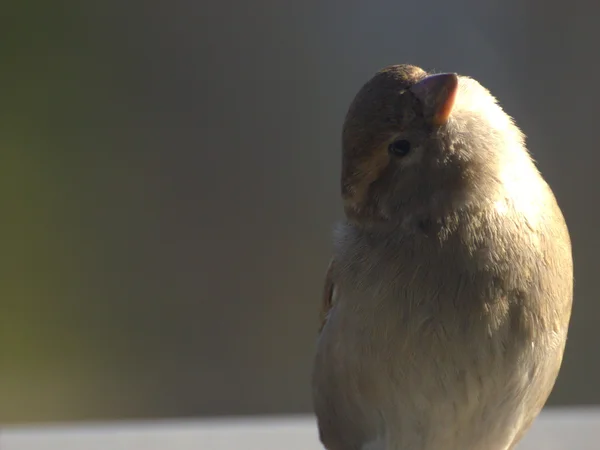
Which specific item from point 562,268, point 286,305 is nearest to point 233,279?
point 286,305

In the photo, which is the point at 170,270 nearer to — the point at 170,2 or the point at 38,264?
the point at 38,264

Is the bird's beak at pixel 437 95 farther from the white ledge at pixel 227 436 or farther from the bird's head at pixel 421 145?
the white ledge at pixel 227 436

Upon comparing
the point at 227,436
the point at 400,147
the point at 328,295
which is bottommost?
the point at 227,436

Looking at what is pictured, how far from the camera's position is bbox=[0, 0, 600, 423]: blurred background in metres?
2.21

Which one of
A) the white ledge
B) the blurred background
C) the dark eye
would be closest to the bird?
the dark eye

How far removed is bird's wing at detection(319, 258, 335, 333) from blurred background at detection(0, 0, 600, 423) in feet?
3.69

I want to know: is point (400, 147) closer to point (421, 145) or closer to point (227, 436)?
point (421, 145)

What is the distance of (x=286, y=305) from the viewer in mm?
2244

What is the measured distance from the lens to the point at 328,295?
40.6 inches

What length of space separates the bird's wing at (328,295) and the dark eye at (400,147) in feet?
0.57

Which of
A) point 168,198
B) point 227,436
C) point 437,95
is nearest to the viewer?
point 437,95

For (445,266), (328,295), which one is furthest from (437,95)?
(328,295)

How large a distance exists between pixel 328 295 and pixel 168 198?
1305 mm

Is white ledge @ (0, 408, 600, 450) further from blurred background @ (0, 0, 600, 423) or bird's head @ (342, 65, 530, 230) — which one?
blurred background @ (0, 0, 600, 423)
